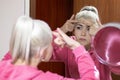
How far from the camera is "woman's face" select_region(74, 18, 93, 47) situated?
1.23 meters

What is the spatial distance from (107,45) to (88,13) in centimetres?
17

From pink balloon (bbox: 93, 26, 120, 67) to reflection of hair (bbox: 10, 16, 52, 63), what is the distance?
0.28 meters

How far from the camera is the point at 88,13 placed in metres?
1.24

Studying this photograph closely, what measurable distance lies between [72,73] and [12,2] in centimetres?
53

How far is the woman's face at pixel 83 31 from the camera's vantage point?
1.23 meters

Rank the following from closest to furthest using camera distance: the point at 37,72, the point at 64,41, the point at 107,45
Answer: the point at 37,72
the point at 64,41
the point at 107,45

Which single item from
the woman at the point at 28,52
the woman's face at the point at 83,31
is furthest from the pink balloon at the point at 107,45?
the woman at the point at 28,52

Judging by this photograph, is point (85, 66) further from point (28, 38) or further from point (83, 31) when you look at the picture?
point (83, 31)

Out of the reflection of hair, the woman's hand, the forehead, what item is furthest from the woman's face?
the reflection of hair

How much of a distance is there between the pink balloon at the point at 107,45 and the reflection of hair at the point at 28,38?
0.28 metres

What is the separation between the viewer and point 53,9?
142cm

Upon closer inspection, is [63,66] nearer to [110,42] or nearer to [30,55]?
[110,42]

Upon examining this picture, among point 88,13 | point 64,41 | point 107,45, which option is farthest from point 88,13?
point 64,41

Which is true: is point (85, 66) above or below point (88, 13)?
below
